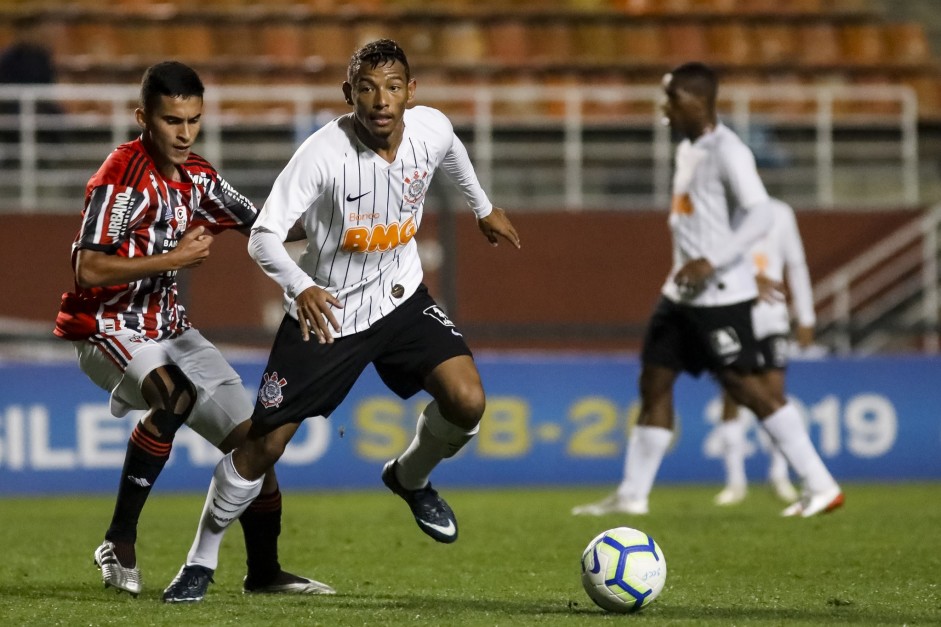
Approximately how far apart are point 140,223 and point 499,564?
7.33 ft

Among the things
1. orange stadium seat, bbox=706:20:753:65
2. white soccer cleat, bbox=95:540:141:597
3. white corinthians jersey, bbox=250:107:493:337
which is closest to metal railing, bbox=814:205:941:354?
orange stadium seat, bbox=706:20:753:65

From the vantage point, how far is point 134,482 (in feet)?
18.2

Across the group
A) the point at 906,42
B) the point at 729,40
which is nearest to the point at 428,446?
the point at 729,40

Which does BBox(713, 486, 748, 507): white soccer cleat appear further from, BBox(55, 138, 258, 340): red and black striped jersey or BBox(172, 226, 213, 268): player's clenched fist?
BBox(172, 226, 213, 268): player's clenched fist

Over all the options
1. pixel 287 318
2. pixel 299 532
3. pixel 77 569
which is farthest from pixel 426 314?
pixel 299 532

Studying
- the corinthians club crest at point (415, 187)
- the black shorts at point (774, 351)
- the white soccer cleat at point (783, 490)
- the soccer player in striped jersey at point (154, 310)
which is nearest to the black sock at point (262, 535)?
the soccer player in striped jersey at point (154, 310)

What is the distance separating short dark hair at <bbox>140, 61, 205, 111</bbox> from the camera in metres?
5.38

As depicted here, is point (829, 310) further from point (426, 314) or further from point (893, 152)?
point (426, 314)

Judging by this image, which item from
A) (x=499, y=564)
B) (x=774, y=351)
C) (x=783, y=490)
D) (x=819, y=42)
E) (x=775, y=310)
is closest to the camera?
(x=499, y=564)

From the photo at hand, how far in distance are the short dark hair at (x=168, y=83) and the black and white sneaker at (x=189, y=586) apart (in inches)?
64.8

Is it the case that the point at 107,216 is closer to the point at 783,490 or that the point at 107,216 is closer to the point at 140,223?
the point at 140,223

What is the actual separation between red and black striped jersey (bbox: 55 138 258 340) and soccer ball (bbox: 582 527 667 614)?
5.97 ft

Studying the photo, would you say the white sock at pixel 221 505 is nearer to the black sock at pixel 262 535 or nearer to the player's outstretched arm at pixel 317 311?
the black sock at pixel 262 535

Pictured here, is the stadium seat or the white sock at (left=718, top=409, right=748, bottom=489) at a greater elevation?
the stadium seat
